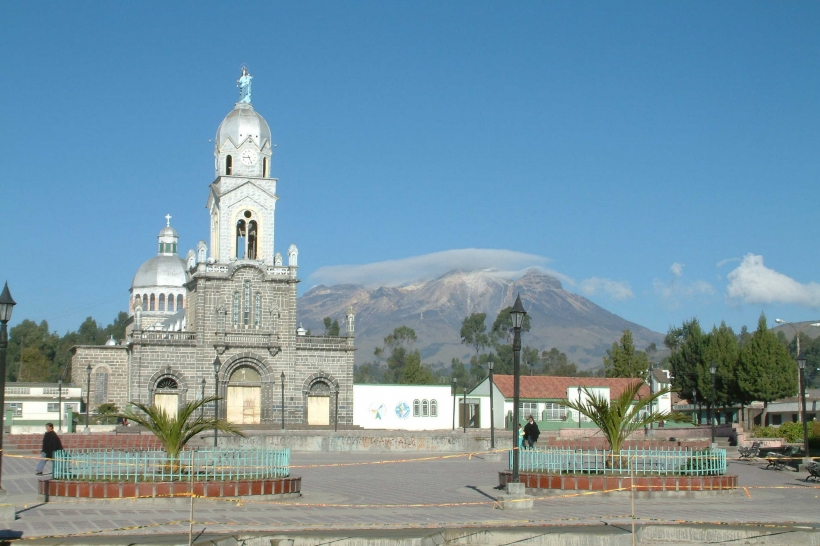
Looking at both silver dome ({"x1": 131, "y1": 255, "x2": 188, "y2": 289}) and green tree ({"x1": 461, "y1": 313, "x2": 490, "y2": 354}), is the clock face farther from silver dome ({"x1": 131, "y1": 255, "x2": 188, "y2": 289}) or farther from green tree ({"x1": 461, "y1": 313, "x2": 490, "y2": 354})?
green tree ({"x1": 461, "y1": 313, "x2": 490, "y2": 354})

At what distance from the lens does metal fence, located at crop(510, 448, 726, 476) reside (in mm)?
19859

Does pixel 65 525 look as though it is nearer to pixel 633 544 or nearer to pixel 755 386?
pixel 633 544

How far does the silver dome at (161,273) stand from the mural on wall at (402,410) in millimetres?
23886

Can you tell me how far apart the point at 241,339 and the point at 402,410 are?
10.5 m

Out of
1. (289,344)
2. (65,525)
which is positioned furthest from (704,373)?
(65,525)

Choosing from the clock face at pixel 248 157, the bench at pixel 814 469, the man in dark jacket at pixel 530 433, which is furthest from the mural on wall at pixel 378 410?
the bench at pixel 814 469

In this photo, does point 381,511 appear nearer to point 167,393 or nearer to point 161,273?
point 167,393

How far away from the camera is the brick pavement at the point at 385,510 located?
14.9 m

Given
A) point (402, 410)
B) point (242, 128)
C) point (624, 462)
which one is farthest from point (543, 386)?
point (624, 462)

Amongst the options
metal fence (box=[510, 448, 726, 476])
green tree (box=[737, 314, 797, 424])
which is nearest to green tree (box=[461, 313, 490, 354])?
green tree (box=[737, 314, 797, 424])

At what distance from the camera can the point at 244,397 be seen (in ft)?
177

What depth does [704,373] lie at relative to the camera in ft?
206

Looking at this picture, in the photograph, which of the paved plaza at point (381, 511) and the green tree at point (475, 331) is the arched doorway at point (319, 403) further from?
the green tree at point (475, 331)

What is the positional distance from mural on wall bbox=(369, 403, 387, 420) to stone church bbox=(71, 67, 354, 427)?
160 cm
